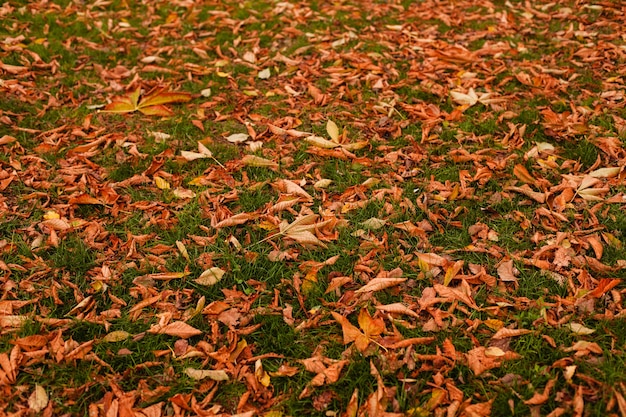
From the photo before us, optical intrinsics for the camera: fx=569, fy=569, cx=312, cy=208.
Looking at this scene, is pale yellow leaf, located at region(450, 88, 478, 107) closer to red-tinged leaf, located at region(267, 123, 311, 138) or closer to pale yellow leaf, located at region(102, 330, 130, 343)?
red-tinged leaf, located at region(267, 123, 311, 138)

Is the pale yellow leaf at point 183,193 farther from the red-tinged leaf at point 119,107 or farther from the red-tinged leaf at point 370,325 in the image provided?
the red-tinged leaf at point 370,325

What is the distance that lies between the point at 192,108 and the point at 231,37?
123cm

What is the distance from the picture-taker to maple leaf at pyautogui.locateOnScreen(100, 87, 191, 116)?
4105mm

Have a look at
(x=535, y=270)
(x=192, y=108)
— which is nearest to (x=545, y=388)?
(x=535, y=270)

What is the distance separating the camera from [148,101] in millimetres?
4184

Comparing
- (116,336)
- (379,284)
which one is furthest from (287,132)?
(116,336)

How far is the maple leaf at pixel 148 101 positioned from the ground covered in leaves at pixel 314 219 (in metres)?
0.02

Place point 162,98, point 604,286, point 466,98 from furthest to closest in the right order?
point 162,98, point 466,98, point 604,286

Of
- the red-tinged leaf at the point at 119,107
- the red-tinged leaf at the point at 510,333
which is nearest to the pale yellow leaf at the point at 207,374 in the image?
the red-tinged leaf at the point at 510,333

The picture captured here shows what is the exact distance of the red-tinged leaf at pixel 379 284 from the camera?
8.93 ft

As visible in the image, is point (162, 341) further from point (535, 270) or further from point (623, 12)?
point (623, 12)

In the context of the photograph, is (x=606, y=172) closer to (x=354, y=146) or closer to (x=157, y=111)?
(x=354, y=146)

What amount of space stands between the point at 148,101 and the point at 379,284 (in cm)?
240

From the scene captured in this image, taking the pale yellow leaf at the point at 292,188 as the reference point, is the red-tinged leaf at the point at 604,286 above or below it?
above
